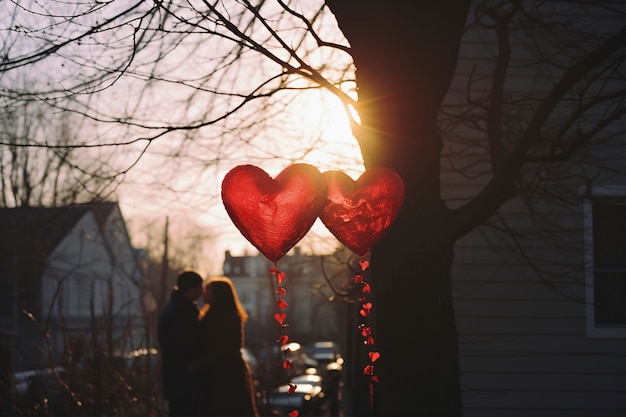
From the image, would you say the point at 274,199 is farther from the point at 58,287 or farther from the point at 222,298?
the point at 58,287

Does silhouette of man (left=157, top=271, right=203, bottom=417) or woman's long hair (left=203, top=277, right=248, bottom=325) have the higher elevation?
woman's long hair (left=203, top=277, right=248, bottom=325)

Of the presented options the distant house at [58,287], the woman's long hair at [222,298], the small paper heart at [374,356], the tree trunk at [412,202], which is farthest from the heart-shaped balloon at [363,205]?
the distant house at [58,287]

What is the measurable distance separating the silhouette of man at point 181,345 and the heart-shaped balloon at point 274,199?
101 inches

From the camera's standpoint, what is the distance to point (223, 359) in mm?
7312

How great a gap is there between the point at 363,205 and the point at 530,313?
4.86m

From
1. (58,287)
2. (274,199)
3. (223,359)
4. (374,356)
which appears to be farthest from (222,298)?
(274,199)

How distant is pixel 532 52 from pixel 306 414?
10.7 meters

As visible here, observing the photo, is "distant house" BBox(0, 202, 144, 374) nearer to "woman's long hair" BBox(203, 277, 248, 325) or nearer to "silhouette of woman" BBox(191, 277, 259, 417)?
"woman's long hair" BBox(203, 277, 248, 325)

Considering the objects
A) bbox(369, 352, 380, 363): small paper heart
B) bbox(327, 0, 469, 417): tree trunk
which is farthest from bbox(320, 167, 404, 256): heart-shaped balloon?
bbox(369, 352, 380, 363): small paper heart

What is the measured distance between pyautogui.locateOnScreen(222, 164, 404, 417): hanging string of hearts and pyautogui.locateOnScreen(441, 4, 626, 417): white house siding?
422 centimetres

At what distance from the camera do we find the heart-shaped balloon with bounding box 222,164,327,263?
15.8ft

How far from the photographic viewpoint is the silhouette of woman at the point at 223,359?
7.32m

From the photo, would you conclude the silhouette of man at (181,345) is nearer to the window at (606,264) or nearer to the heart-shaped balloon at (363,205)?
the heart-shaped balloon at (363,205)

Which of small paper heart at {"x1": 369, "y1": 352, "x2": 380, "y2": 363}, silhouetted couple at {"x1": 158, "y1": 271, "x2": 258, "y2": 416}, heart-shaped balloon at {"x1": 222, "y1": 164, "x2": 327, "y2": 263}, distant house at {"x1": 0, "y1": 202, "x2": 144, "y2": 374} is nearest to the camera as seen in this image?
heart-shaped balloon at {"x1": 222, "y1": 164, "x2": 327, "y2": 263}
